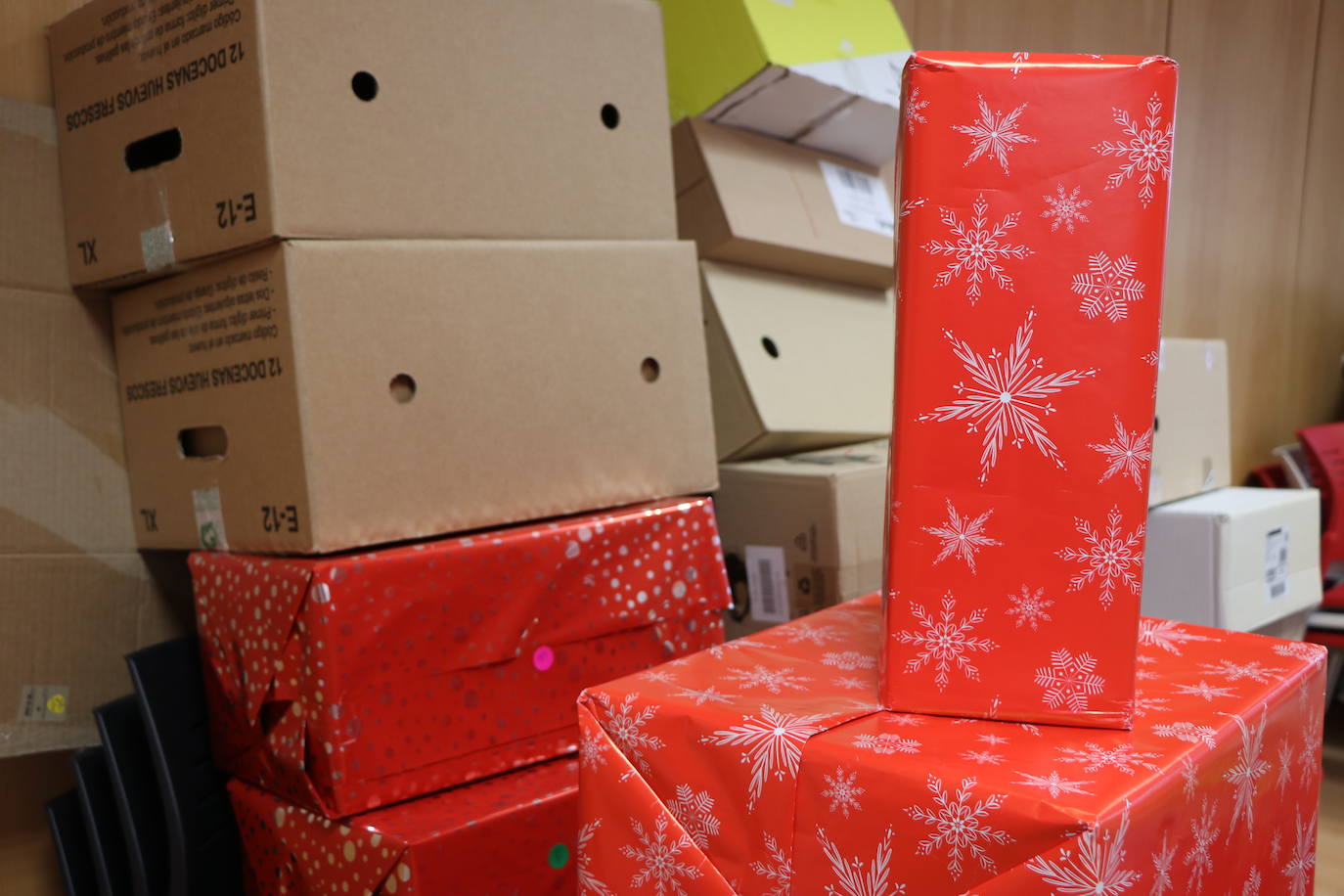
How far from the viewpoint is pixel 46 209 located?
95 centimetres

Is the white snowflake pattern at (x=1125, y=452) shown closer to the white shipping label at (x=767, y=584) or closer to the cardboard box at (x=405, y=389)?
A: the cardboard box at (x=405, y=389)

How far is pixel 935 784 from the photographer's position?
0.46 meters

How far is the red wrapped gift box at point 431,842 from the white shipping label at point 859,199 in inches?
34.9

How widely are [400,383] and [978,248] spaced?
0.50 metres

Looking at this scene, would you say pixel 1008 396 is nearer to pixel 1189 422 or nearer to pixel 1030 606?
pixel 1030 606

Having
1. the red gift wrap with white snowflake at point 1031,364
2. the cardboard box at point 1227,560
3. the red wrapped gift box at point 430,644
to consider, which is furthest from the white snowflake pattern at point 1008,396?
the cardboard box at point 1227,560

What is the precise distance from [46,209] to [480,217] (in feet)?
1.45

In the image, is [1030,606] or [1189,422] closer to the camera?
[1030,606]

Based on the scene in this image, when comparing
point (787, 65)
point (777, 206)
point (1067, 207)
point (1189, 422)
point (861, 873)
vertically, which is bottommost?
point (861, 873)

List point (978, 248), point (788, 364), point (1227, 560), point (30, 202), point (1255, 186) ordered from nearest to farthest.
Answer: point (978, 248) < point (30, 202) < point (788, 364) < point (1227, 560) < point (1255, 186)

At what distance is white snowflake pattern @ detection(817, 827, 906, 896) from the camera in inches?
18.6

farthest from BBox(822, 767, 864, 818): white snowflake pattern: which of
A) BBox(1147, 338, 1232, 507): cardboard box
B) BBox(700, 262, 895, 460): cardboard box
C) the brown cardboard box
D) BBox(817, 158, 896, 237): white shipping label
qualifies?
BBox(1147, 338, 1232, 507): cardboard box

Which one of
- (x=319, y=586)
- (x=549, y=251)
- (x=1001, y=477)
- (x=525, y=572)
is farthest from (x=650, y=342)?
(x=1001, y=477)

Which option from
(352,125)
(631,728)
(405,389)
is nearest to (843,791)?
(631,728)
